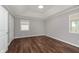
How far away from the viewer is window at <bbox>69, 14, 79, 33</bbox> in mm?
4139

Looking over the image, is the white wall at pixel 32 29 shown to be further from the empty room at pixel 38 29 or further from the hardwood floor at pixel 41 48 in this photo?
the hardwood floor at pixel 41 48

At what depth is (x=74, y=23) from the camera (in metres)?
4.34

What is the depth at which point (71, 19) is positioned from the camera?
14.7ft

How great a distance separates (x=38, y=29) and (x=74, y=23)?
5397 mm

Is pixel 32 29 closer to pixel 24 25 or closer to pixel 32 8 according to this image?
pixel 24 25

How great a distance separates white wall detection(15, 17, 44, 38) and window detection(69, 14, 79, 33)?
4.89 metres

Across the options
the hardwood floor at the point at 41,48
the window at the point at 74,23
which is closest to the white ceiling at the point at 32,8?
the window at the point at 74,23

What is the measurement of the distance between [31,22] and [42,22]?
185 centimetres

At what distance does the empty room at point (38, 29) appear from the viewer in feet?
11.0

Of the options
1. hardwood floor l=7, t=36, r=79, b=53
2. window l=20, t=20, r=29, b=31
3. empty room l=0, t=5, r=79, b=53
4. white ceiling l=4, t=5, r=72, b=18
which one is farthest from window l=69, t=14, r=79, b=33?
window l=20, t=20, r=29, b=31

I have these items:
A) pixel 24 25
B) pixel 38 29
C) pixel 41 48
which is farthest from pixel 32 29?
pixel 41 48
